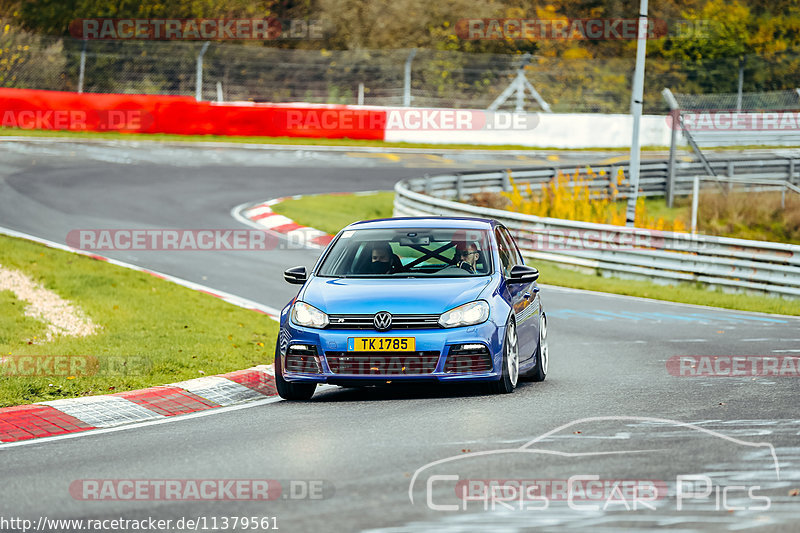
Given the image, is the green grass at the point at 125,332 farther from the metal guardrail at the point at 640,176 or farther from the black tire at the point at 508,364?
the metal guardrail at the point at 640,176

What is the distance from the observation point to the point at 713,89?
155 feet

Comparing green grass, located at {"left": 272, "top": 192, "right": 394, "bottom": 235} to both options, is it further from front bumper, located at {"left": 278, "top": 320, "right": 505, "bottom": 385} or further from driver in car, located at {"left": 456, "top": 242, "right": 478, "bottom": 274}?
Answer: front bumper, located at {"left": 278, "top": 320, "right": 505, "bottom": 385}

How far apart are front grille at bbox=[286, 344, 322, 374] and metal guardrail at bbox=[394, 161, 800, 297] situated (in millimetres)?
11497

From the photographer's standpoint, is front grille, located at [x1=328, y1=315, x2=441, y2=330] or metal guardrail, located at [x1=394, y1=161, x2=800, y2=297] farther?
metal guardrail, located at [x1=394, y1=161, x2=800, y2=297]

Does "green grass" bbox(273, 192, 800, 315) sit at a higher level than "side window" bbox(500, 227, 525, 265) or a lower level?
lower

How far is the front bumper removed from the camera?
962cm

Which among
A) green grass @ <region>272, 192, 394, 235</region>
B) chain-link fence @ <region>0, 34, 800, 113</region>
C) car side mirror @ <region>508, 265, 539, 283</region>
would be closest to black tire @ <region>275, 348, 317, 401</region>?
car side mirror @ <region>508, 265, 539, 283</region>

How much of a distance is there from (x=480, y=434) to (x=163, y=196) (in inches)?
831

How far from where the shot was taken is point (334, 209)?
28391 millimetres

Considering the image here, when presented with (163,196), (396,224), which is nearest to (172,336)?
(396,224)

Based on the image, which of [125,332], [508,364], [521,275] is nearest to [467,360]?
[508,364]

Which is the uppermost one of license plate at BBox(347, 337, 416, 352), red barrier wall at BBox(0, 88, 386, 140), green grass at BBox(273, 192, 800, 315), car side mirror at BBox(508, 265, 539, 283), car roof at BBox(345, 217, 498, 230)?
red barrier wall at BBox(0, 88, 386, 140)

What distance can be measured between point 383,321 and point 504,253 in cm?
206

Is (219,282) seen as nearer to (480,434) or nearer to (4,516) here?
(480,434)
